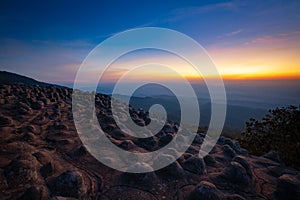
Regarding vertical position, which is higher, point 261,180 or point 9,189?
point 9,189

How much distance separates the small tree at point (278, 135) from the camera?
15996 millimetres

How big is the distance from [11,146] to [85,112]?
11025 millimetres

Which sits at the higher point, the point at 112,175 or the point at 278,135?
the point at 112,175

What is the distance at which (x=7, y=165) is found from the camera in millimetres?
7926

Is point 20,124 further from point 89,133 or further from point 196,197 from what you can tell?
point 196,197

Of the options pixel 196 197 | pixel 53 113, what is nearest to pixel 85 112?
pixel 53 113

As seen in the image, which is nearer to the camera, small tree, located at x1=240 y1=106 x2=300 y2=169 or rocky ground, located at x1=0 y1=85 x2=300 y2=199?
rocky ground, located at x1=0 y1=85 x2=300 y2=199

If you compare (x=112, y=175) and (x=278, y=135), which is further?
(x=278, y=135)

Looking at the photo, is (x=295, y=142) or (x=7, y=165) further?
(x=295, y=142)

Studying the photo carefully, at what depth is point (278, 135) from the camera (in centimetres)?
1861

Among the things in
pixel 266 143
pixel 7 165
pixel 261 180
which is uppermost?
pixel 7 165

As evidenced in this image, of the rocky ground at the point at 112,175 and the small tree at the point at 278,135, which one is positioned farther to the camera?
the small tree at the point at 278,135

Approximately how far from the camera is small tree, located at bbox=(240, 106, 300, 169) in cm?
1600

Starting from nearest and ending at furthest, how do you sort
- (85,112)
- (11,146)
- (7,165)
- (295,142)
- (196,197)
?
(196,197) < (7,165) < (11,146) < (295,142) < (85,112)
